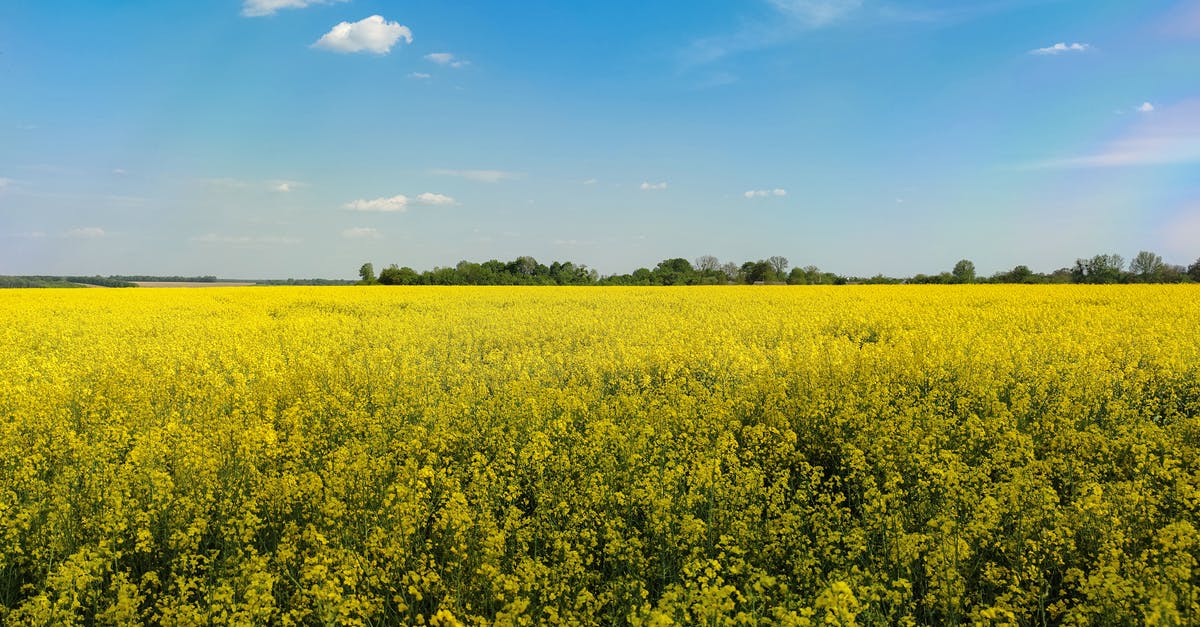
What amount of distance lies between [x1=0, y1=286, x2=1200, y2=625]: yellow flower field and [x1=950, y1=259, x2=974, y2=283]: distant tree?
2538 inches

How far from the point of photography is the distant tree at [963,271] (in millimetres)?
67844

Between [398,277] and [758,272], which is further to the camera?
[758,272]

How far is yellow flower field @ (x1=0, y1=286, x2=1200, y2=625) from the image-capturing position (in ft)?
12.1

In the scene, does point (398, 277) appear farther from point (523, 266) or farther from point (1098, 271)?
point (1098, 271)

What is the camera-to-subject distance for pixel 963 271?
253ft

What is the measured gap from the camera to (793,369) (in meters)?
9.97

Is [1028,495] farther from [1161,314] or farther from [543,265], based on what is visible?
[543,265]

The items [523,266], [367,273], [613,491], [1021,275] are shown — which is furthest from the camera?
[523,266]

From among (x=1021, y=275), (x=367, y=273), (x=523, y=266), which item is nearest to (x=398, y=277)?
(x=367, y=273)

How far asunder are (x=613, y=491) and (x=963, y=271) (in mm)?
85714

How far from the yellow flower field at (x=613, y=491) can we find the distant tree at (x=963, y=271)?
64475 millimetres

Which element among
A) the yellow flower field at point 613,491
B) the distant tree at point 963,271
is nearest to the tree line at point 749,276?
the distant tree at point 963,271

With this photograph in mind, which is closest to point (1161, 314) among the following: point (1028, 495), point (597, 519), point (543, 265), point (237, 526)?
point (1028, 495)

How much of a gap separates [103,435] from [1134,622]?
8814 mm
